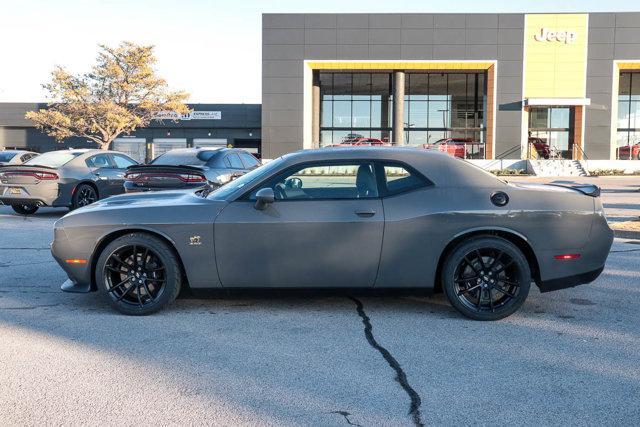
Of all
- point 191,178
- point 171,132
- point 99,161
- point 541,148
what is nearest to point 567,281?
point 191,178

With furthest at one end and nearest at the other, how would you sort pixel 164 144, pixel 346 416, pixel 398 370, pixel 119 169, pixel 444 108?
pixel 164 144
pixel 444 108
pixel 119 169
pixel 398 370
pixel 346 416

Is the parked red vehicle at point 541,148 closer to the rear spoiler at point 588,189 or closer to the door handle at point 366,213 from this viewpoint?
the rear spoiler at point 588,189

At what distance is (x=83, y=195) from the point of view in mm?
13680

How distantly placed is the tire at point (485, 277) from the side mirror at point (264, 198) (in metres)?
1.60

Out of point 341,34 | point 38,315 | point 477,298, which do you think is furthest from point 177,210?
point 341,34

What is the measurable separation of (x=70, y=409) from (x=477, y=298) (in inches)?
132

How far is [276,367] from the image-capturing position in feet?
14.1

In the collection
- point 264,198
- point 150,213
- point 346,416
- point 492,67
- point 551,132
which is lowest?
point 346,416

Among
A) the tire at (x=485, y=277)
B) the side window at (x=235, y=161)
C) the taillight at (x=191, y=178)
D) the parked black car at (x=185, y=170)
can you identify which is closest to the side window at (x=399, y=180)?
the tire at (x=485, y=277)

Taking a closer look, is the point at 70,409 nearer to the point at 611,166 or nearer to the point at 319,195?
the point at 319,195

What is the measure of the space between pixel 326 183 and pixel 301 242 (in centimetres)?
61

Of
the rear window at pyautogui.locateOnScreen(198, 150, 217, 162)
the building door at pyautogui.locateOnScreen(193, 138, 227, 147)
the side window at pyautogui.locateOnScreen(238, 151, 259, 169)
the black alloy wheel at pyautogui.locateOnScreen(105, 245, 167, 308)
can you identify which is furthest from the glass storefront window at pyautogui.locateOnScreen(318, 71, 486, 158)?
the black alloy wheel at pyautogui.locateOnScreen(105, 245, 167, 308)

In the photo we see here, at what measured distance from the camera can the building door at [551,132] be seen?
45.9 meters

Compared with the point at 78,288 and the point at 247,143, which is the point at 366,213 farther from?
the point at 247,143
